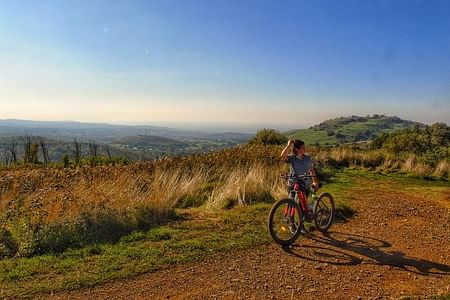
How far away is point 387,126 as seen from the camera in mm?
144500

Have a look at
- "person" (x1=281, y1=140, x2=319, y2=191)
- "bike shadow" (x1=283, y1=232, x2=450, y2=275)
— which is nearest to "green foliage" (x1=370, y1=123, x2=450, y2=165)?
"bike shadow" (x1=283, y1=232, x2=450, y2=275)

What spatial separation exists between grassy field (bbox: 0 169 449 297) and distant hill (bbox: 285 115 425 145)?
72.3 m

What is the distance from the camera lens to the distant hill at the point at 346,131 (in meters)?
103

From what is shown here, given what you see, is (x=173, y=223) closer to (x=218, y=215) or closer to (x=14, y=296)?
(x=218, y=215)

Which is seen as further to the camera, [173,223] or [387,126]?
[387,126]

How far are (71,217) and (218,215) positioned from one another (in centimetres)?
288

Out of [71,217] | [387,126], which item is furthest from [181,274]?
[387,126]

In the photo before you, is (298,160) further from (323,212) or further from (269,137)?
(269,137)

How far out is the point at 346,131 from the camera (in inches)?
4894

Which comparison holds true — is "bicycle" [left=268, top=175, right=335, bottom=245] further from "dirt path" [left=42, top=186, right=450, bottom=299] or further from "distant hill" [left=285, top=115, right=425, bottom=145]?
"distant hill" [left=285, top=115, right=425, bottom=145]

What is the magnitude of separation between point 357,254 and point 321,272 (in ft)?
3.42

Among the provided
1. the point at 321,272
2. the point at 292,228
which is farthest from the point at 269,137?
the point at 321,272

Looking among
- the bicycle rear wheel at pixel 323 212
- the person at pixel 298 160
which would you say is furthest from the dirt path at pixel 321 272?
the person at pixel 298 160

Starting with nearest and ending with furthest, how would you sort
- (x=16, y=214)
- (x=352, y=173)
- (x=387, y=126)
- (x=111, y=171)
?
1. (x=16, y=214)
2. (x=111, y=171)
3. (x=352, y=173)
4. (x=387, y=126)
